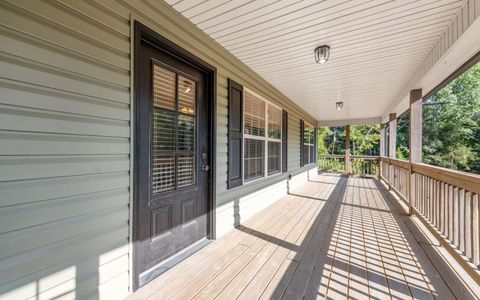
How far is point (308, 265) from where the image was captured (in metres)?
2.20

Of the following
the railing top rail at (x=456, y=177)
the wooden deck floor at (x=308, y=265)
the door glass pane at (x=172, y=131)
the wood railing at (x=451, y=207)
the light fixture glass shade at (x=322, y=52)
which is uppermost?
the light fixture glass shade at (x=322, y=52)

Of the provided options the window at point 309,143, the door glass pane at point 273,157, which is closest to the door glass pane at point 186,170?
the door glass pane at point 273,157

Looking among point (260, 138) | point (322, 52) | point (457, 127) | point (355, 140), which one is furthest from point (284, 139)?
point (355, 140)

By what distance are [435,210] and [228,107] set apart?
3148 mm

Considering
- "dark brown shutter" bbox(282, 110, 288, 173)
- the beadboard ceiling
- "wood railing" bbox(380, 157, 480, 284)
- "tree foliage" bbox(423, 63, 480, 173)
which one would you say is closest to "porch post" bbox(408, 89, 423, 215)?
"wood railing" bbox(380, 157, 480, 284)

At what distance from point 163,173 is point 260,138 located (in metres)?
2.30

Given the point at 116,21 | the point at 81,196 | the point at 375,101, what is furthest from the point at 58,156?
the point at 375,101

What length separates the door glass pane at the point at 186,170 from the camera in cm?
232

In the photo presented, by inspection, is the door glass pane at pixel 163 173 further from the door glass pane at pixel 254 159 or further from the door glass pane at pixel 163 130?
the door glass pane at pixel 254 159

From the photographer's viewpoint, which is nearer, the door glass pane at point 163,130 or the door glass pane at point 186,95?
the door glass pane at point 163,130

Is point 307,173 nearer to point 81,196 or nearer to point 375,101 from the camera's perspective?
point 375,101

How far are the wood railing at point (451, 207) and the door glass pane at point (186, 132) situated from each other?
2.69 metres

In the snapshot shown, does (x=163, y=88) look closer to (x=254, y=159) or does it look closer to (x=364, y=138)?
(x=254, y=159)

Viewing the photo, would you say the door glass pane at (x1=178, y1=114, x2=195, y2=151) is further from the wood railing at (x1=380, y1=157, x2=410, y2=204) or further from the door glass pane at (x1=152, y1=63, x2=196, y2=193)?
the wood railing at (x1=380, y1=157, x2=410, y2=204)
